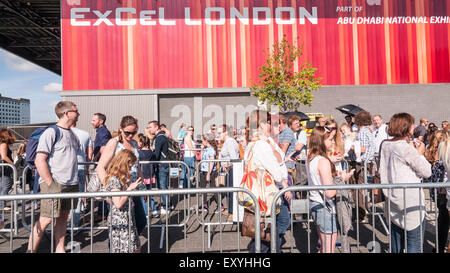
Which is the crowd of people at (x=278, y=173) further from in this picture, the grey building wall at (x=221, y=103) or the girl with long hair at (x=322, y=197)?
the grey building wall at (x=221, y=103)

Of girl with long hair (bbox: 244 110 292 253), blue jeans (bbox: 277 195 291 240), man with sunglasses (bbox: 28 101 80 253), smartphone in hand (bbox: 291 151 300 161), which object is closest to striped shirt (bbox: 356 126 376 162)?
smartphone in hand (bbox: 291 151 300 161)

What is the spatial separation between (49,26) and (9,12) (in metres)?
3.12

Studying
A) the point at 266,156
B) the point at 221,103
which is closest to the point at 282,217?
the point at 266,156

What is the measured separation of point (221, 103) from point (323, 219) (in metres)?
15.6

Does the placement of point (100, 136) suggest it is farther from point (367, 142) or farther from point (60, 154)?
point (367, 142)

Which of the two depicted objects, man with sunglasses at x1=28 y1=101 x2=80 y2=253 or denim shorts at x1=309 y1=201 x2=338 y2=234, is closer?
denim shorts at x1=309 y1=201 x2=338 y2=234

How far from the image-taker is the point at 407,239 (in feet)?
9.93

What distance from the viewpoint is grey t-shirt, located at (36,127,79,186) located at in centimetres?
364

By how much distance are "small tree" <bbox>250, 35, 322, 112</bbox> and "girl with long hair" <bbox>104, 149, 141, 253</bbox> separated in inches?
526

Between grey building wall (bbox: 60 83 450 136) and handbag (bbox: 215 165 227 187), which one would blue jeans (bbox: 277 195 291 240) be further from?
grey building wall (bbox: 60 83 450 136)

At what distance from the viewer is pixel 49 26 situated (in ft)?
82.4

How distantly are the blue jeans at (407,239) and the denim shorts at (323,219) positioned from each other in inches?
22.8

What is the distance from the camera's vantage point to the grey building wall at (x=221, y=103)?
18016 mm
